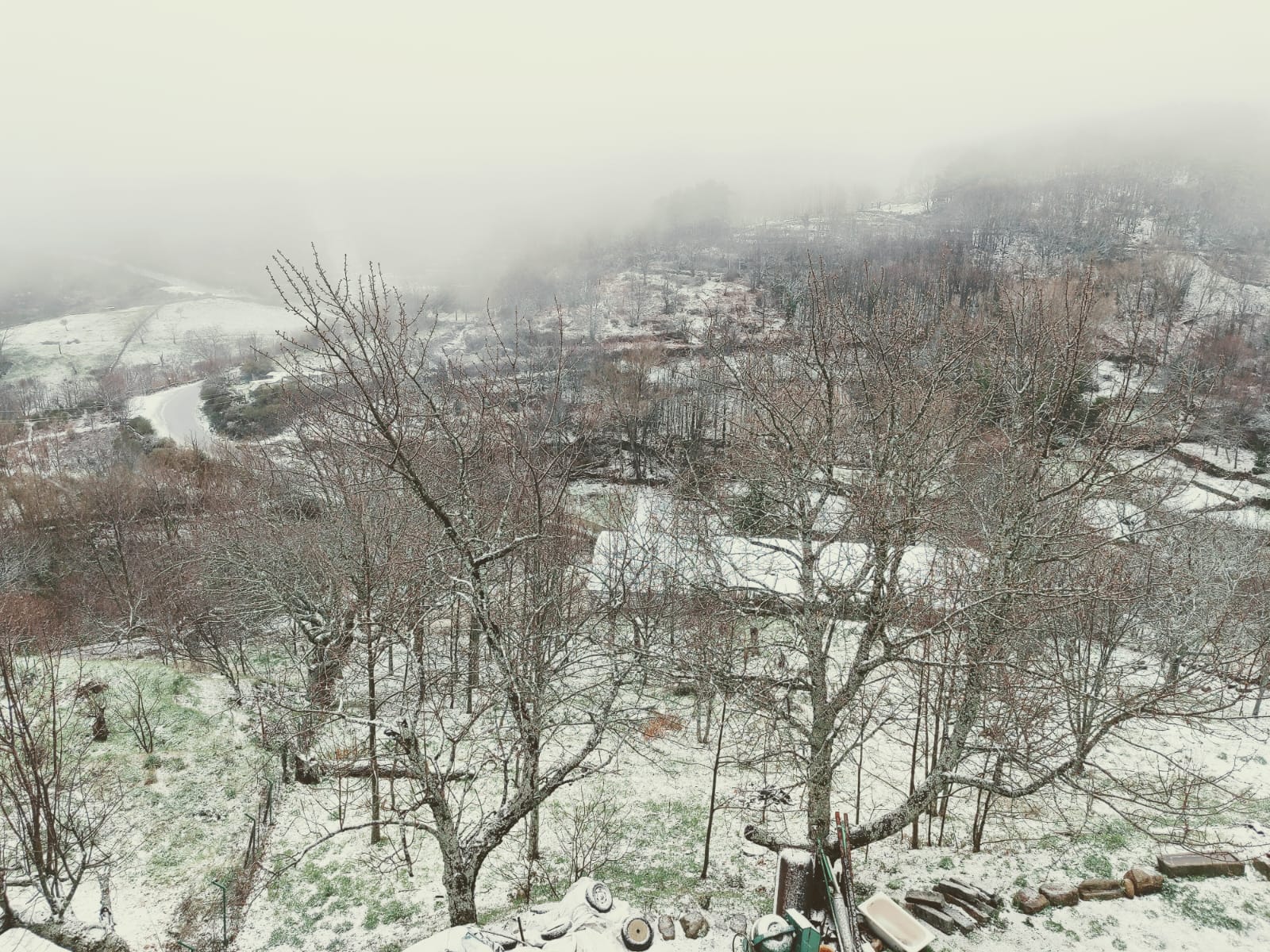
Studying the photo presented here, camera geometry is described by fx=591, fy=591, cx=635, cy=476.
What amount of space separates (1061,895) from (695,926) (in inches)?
210

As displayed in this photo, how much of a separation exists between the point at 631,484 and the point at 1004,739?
31600 mm

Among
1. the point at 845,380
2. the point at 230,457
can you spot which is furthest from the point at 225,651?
the point at 845,380

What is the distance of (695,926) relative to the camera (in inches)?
331

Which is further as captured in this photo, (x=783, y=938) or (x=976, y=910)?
(x=976, y=910)

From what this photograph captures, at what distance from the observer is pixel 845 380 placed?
9133 mm

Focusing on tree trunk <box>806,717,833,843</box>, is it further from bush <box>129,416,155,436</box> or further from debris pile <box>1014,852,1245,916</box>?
bush <box>129,416,155,436</box>

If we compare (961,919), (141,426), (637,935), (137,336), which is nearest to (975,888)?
(961,919)

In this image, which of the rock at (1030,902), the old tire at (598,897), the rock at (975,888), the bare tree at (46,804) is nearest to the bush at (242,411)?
the bare tree at (46,804)

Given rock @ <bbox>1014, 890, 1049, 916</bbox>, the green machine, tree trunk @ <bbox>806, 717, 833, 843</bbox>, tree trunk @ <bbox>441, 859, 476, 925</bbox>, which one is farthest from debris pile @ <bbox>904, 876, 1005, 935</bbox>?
tree trunk @ <bbox>441, 859, 476, 925</bbox>

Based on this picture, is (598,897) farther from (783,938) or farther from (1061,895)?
(1061,895)

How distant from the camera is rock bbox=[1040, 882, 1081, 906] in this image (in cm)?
857

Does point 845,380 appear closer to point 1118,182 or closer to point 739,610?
point 739,610

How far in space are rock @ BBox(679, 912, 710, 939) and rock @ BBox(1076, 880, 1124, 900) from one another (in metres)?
5.51

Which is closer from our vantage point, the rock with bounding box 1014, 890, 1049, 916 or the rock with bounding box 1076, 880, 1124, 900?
the rock with bounding box 1014, 890, 1049, 916
